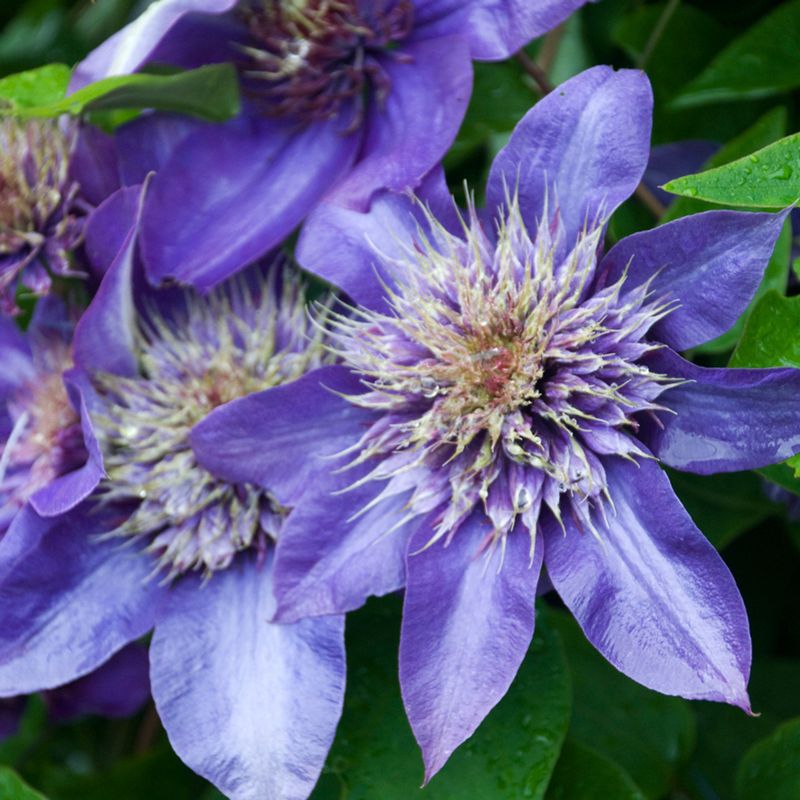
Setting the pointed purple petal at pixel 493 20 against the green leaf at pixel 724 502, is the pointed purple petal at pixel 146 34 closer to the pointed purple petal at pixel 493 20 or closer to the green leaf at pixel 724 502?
the pointed purple petal at pixel 493 20

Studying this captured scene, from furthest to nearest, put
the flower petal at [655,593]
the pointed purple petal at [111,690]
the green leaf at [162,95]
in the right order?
the pointed purple petal at [111,690] → the green leaf at [162,95] → the flower petal at [655,593]

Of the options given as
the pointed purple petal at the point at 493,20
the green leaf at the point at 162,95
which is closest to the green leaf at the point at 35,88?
the green leaf at the point at 162,95

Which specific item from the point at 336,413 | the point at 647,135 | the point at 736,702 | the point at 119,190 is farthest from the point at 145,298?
the point at 736,702

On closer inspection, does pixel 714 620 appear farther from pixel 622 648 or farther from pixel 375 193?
pixel 375 193

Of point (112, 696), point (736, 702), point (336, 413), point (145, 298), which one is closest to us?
point (736, 702)

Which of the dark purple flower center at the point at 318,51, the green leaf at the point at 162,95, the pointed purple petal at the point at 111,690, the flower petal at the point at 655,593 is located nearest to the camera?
the flower petal at the point at 655,593

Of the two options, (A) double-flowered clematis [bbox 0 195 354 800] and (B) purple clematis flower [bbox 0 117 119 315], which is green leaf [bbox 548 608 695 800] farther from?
(B) purple clematis flower [bbox 0 117 119 315]
